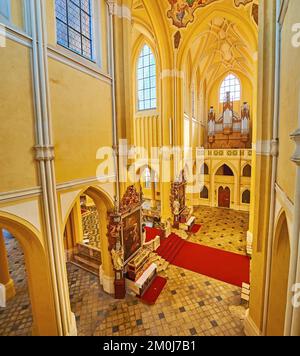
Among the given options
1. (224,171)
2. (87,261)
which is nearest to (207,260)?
(87,261)

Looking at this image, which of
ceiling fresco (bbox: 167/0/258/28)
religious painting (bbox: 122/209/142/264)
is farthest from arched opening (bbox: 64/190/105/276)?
ceiling fresco (bbox: 167/0/258/28)

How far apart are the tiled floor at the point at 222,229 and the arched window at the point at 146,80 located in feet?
27.7

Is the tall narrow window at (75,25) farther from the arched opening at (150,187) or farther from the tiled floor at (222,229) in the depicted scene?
the arched opening at (150,187)

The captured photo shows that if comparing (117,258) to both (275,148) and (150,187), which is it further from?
(150,187)

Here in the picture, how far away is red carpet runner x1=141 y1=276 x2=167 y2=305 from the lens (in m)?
5.93

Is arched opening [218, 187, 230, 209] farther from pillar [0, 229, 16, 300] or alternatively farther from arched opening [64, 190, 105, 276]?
pillar [0, 229, 16, 300]

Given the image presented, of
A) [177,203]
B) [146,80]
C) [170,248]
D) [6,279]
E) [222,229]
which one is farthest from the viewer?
[146,80]

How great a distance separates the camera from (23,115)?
11.8ft

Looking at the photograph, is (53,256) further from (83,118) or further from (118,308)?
(83,118)

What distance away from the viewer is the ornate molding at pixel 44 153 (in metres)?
3.79

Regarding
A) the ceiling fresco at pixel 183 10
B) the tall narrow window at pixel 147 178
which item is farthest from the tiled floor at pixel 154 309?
the ceiling fresco at pixel 183 10

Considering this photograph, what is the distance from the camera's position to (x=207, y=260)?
8.09 meters

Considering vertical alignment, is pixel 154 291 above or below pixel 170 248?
below

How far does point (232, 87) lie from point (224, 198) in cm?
1019
